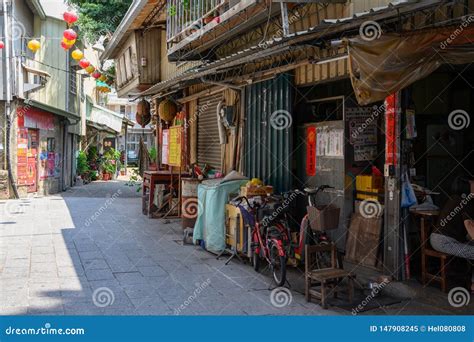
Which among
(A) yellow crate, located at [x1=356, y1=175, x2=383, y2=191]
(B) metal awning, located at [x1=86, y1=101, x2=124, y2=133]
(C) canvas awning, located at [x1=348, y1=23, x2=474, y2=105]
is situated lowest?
(A) yellow crate, located at [x1=356, y1=175, x2=383, y2=191]

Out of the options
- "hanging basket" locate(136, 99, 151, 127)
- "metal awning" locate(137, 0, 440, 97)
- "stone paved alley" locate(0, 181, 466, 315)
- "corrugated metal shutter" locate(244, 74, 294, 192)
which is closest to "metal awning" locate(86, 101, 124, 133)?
"hanging basket" locate(136, 99, 151, 127)

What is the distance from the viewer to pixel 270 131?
9906 mm

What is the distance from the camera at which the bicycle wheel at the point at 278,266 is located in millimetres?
7082

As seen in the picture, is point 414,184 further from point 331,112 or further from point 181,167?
point 181,167

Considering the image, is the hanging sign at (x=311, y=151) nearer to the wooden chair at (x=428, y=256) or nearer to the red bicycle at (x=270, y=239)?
the red bicycle at (x=270, y=239)

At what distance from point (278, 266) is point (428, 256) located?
2121mm

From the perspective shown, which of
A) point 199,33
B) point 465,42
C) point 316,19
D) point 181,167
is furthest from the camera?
point 181,167

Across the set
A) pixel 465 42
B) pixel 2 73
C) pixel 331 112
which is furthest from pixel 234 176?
pixel 2 73

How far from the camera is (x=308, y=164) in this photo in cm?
951

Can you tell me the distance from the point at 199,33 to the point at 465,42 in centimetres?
571

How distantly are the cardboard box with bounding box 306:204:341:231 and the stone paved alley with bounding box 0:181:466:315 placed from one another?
979 mm

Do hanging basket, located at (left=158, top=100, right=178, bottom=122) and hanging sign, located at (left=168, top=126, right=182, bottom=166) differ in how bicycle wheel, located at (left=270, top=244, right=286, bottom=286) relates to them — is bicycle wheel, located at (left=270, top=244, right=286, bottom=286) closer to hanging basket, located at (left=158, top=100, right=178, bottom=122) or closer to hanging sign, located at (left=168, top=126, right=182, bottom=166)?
hanging sign, located at (left=168, top=126, right=182, bottom=166)

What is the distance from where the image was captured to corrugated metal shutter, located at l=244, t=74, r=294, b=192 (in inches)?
368

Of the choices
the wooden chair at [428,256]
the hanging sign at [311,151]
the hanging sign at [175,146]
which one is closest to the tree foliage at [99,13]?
the hanging sign at [175,146]
